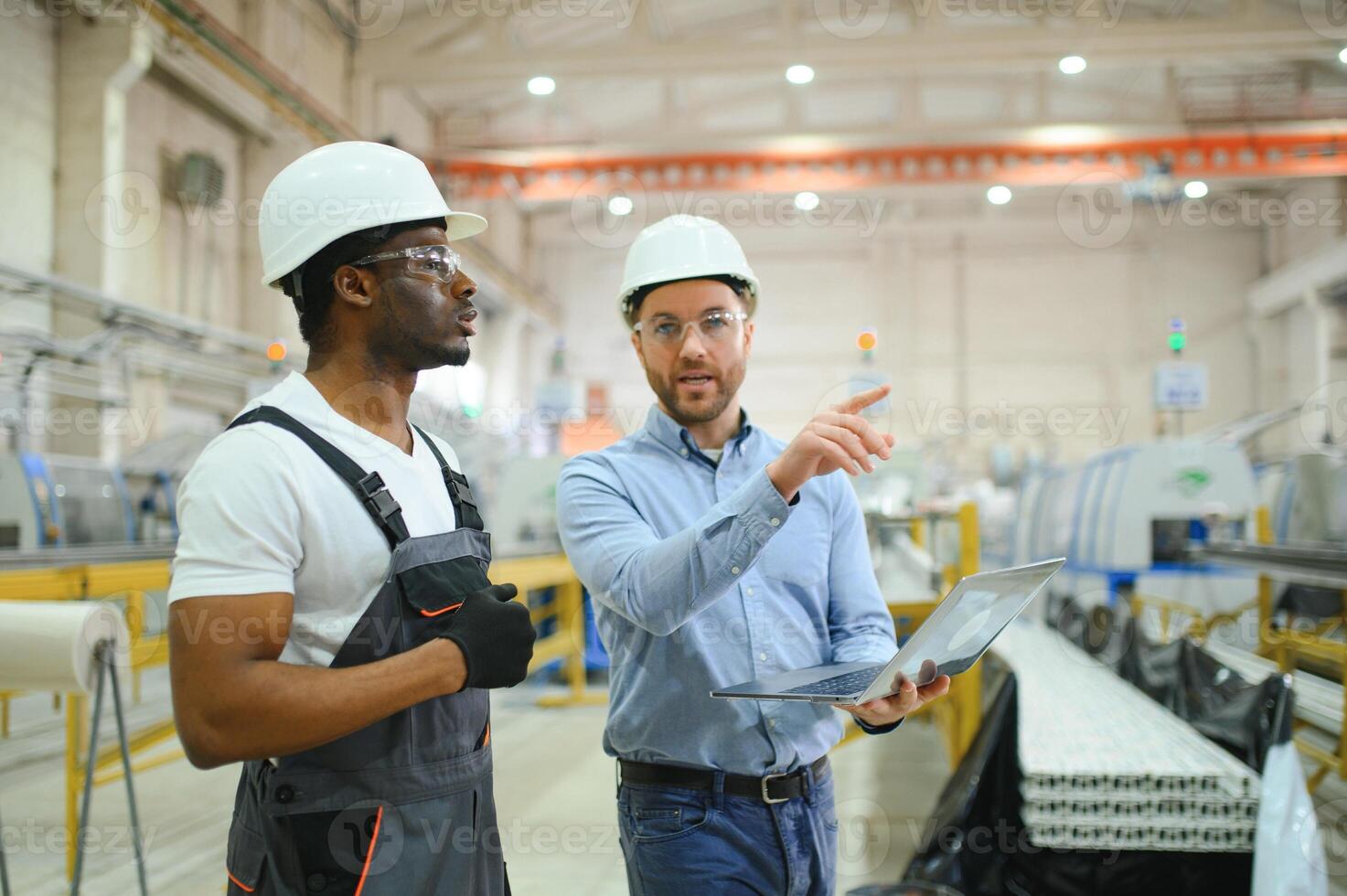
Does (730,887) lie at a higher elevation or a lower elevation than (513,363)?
lower

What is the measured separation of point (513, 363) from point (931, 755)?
36.9ft

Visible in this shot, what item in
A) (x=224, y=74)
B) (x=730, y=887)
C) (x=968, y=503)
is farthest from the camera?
(x=224, y=74)

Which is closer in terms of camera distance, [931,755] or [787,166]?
[931,755]

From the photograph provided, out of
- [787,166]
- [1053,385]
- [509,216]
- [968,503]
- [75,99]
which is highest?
[509,216]

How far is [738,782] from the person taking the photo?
1.44 m

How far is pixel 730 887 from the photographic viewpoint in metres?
1.39

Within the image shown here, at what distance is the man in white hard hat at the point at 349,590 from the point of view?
0.97 m

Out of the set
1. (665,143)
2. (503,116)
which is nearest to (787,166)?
(665,143)

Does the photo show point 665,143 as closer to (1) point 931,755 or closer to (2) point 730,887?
(1) point 931,755

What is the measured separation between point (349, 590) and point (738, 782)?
687 millimetres
